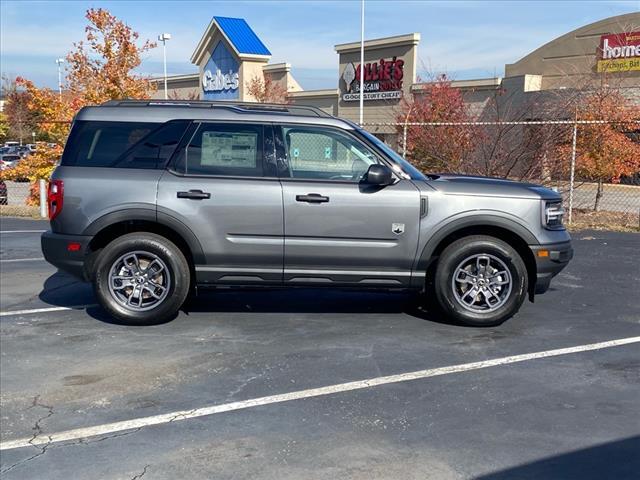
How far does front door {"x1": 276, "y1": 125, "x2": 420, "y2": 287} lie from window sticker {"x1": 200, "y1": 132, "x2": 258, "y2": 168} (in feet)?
0.90

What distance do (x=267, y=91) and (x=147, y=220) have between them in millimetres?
33239

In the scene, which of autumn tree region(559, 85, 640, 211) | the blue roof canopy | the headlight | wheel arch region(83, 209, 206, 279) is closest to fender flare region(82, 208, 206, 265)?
wheel arch region(83, 209, 206, 279)

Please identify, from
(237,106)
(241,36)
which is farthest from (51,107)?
(241,36)

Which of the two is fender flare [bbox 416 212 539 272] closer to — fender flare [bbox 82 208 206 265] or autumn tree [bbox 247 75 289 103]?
fender flare [bbox 82 208 206 265]

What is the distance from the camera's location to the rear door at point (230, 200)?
630cm

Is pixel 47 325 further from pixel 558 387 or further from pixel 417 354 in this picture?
pixel 558 387

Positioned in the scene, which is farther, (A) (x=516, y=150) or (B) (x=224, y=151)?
(A) (x=516, y=150)

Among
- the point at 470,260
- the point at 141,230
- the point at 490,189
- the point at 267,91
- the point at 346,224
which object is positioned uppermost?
the point at 267,91

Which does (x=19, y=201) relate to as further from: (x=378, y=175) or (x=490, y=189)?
(x=490, y=189)

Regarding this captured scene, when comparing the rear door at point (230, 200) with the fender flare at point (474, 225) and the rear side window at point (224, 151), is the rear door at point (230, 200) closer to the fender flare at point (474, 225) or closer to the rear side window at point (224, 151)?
the rear side window at point (224, 151)

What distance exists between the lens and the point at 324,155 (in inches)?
255

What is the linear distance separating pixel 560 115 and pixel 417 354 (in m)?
14.4

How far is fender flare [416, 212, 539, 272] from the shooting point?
6336 mm

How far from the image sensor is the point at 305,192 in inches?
247
